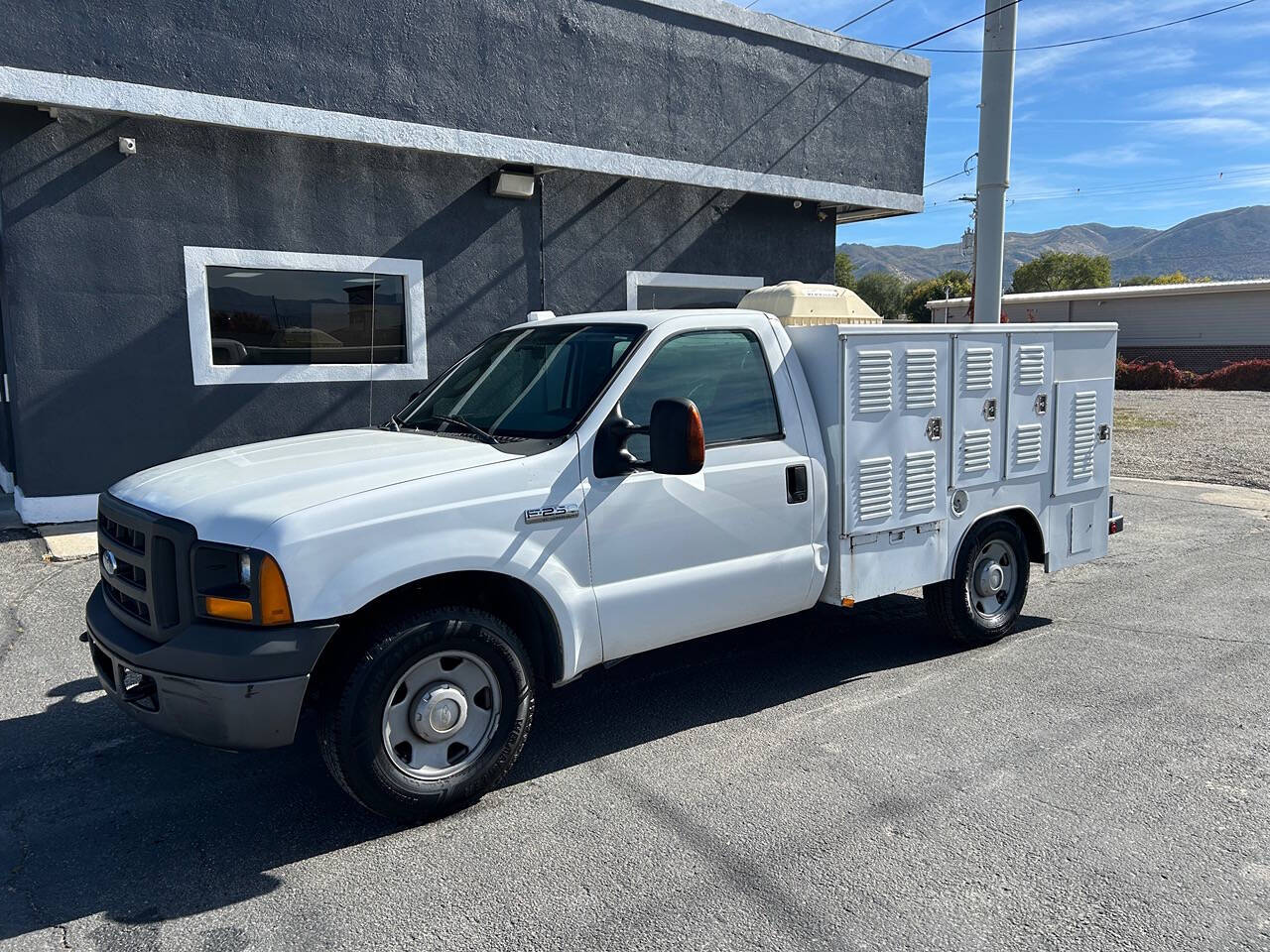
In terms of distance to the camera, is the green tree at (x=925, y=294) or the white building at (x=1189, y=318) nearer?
the white building at (x=1189, y=318)

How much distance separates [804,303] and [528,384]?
202cm

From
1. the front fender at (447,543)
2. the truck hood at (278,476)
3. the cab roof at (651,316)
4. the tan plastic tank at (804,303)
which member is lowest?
the front fender at (447,543)

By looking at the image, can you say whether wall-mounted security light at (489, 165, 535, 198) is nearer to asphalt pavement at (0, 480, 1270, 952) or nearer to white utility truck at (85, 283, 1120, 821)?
white utility truck at (85, 283, 1120, 821)

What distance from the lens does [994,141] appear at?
11156mm

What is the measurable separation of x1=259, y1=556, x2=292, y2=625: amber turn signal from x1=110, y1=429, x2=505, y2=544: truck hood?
0.13 metres

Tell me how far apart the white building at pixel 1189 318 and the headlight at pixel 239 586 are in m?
36.5

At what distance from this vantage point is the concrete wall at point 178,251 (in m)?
8.69

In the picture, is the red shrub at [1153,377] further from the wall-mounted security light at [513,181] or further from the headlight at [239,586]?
the headlight at [239,586]

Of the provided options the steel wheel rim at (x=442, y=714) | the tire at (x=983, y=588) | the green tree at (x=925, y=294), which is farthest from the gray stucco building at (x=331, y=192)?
the green tree at (x=925, y=294)

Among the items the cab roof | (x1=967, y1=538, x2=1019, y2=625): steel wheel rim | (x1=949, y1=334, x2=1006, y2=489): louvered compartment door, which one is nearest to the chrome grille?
the cab roof

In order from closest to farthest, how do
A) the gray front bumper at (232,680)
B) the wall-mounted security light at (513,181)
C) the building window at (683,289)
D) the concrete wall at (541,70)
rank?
1. the gray front bumper at (232,680)
2. the concrete wall at (541,70)
3. the wall-mounted security light at (513,181)
4. the building window at (683,289)

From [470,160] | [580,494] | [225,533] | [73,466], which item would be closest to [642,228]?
[470,160]

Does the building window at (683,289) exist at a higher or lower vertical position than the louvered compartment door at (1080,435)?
higher

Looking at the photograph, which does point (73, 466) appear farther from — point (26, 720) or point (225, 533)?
point (225, 533)
